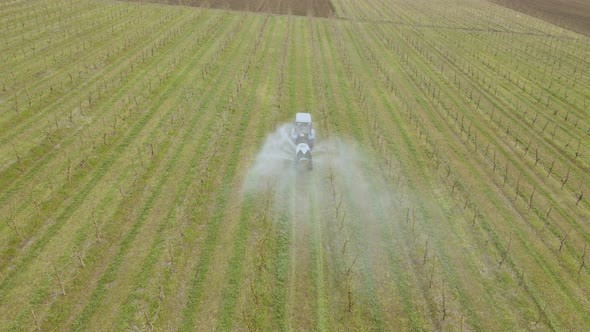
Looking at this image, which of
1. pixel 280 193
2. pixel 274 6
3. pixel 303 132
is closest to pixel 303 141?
pixel 303 132

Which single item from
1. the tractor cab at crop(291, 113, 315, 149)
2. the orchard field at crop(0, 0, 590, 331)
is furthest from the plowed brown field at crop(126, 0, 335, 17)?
the tractor cab at crop(291, 113, 315, 149)

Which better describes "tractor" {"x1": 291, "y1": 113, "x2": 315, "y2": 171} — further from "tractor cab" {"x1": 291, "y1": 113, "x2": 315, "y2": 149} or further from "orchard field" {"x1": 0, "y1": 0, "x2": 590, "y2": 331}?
"orchard field" {"x1": 0, "y1": 0, "x2": 590, "y2": 331}

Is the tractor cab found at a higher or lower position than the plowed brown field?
lower

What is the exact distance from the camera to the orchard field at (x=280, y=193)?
12172mm

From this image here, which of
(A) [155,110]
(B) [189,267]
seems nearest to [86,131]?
(A) [155,110]

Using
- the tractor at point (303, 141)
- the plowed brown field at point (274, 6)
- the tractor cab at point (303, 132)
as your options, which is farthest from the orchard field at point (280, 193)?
the plowed brown field at point (274, 6)

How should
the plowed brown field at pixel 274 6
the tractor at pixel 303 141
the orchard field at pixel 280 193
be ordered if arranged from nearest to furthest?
the orchard field at pixel 280 193, the tractor at pixel 303 141, the plowed brown field at pixel 274 6

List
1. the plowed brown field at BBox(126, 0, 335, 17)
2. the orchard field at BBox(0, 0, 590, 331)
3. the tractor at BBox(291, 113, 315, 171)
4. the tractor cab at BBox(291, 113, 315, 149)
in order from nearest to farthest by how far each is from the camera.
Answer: the orchard field at BBox(0, 0, 590, 331)
the tractor at BBox(291, 113, 315, 171)
the tractor cab at BBox(291, 113, 315, 149)
the plowed brown field at BBox(126, 0, 335, 17)

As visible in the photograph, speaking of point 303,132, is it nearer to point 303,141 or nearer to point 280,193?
point 303,141

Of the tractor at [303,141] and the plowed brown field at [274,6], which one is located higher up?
the plowed brown field at [274,6]

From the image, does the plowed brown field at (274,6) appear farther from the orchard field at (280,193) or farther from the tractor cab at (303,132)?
the tractor cab at (303,132)

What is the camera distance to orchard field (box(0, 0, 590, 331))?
479 inches

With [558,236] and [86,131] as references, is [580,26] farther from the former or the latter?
[86,131]

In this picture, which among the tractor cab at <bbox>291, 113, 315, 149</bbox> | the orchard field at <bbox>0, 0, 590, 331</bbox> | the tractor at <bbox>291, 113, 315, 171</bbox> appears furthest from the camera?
the tractor cab at <bbox>291, 113, 315, 149</bbox>
